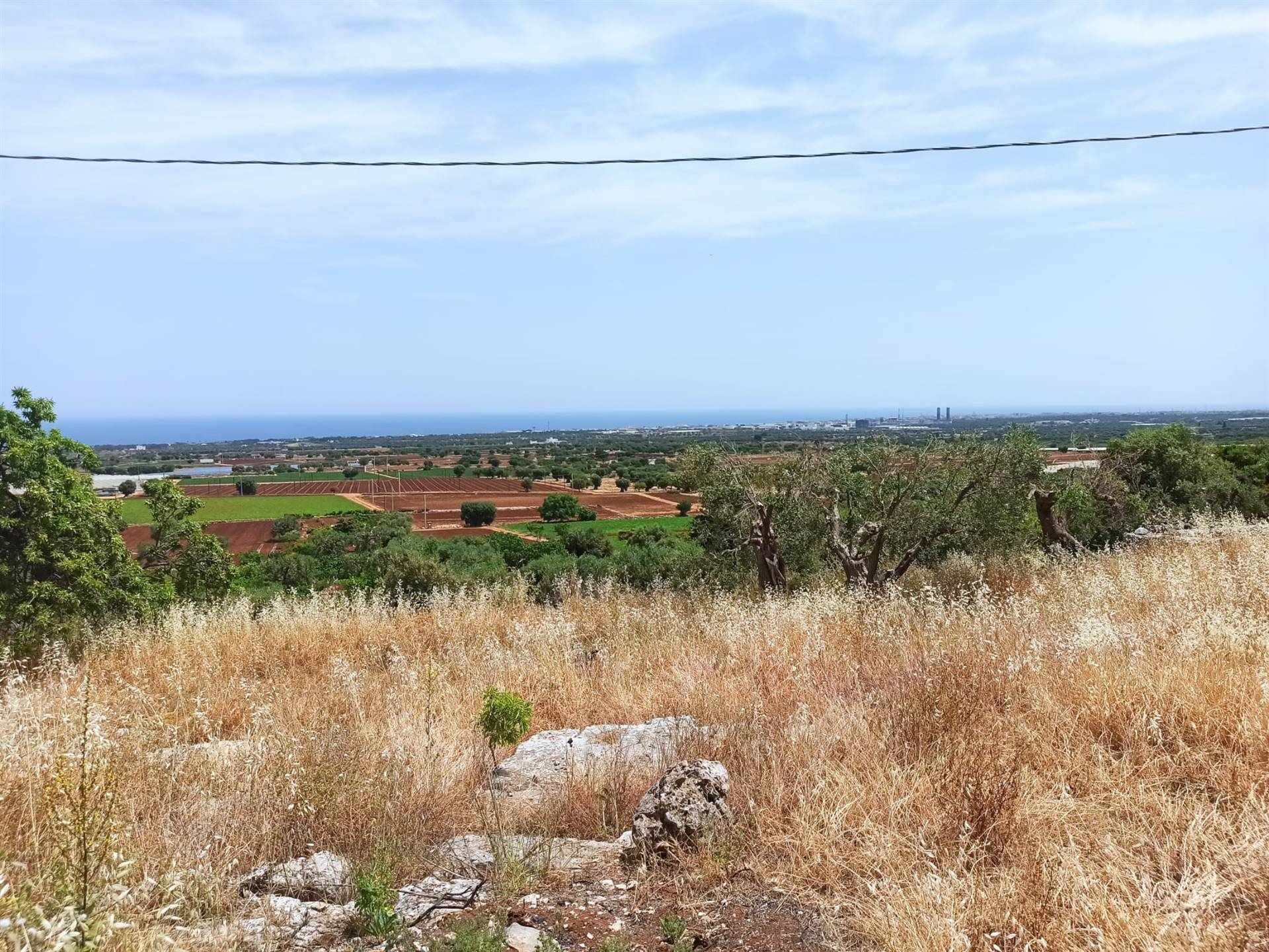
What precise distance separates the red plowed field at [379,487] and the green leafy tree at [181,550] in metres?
39.9

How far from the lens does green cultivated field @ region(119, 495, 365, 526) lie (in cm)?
4412

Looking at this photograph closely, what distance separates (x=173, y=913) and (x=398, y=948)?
2.98 feet

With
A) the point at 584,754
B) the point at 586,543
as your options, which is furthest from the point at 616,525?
the point at 584,754

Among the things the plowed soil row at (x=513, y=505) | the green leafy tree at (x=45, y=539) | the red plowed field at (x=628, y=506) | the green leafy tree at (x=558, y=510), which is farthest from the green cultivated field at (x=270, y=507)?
the green leafy tree at (x=45, y=539)

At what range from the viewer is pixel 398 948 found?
3.19m

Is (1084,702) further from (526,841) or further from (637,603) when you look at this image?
(637,603)

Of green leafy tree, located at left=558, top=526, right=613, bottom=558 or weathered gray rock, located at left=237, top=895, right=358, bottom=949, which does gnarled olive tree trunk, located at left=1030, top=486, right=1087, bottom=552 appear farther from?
green leafy tree, located at left=558, top=526, right=613, bottom=558

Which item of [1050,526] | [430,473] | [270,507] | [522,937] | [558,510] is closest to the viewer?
[522,937]

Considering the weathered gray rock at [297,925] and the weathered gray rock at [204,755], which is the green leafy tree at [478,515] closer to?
the weathered gray rock at [204,755]

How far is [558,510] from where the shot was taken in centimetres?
4312

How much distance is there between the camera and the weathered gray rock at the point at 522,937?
3242 mm

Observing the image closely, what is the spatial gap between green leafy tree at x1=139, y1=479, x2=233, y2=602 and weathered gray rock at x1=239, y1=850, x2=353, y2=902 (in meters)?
6.90

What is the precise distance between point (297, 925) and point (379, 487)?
55.7 meters

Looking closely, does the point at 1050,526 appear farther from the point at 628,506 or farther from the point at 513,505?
the point at 513,505
